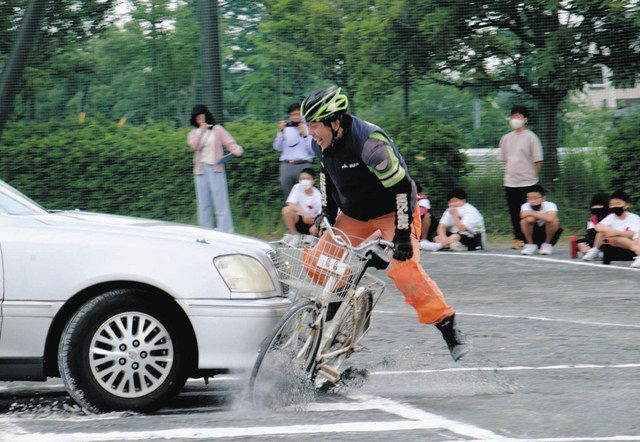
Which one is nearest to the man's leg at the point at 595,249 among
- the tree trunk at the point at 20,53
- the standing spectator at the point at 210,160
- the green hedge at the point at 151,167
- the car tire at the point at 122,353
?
the green hedge at the point at 151,167

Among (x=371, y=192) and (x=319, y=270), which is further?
(x=371, y=192)

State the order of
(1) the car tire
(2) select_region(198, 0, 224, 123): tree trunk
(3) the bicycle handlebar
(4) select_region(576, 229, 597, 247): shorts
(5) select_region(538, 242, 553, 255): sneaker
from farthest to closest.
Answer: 1. (2) select_region(198, 0, 224, 123): tree trunk
2. (5) select_region(538, 242, 553, 255): sneaker
3. (4) select_region(576, 229, 597, 247): shorts
4. (3) the bicycle handlebar
5. (1) the car tire

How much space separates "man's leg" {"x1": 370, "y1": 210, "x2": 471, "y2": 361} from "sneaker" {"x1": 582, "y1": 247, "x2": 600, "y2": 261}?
718 cm

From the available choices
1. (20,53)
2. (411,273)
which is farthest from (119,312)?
(20,53)

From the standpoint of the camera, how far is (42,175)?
1691 cm

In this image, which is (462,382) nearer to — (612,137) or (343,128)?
(343,128)

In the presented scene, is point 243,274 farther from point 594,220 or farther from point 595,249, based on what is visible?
point 594,220

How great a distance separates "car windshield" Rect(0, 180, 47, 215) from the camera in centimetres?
658

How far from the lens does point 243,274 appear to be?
6.36m

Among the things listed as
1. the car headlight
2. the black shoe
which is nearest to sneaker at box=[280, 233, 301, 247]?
the car headlight

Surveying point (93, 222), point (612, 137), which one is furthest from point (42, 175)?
point (93, 222)

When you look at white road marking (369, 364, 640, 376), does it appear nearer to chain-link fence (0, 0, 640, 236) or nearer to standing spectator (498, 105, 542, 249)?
standing spectator (498, 105, 542, 249)

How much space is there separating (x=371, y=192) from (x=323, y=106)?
61cm

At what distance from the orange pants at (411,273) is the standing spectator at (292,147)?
808cm
